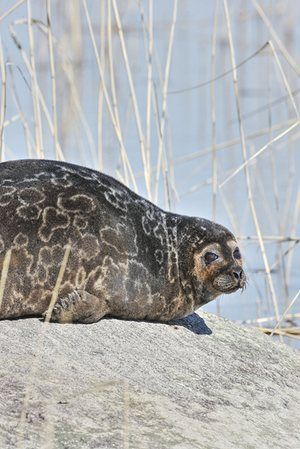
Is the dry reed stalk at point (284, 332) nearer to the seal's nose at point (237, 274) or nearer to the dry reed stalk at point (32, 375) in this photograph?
the seal's nose at point (237, 274)

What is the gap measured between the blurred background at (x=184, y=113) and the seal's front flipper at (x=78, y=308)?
1.44 meters

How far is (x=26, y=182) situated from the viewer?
5.67m

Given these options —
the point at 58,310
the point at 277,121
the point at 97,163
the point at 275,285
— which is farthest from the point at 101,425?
the point at 277,121

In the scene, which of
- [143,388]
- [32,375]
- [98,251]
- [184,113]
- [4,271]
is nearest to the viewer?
[32,375]

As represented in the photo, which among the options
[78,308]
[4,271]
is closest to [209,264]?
[78,308]

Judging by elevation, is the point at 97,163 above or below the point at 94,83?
below

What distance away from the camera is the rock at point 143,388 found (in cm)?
438

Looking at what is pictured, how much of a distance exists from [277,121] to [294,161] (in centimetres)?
166

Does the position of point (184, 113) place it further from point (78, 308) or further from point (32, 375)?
point (32, 375)

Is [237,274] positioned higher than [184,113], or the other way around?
[184,113]

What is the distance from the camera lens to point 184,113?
1500cm

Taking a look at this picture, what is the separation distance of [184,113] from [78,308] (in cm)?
965

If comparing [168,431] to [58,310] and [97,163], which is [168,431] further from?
[97,163]

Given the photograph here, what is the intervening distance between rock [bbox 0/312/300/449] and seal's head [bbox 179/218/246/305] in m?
0.21
